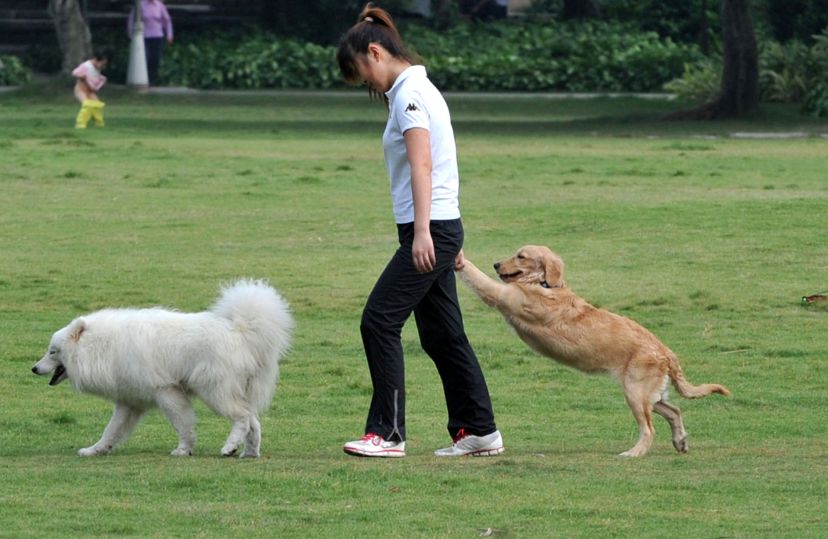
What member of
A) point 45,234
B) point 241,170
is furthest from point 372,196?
point 45,234

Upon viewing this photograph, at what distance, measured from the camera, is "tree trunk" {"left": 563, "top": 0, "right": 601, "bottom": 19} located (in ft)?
155

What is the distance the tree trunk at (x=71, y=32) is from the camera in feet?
121

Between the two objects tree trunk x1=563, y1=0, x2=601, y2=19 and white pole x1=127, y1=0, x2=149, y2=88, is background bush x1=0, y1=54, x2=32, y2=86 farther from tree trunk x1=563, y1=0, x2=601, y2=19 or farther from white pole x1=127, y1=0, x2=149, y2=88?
tree trunk x1=563, y1=0, x2=601, y2=19

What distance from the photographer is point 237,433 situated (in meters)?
8.15

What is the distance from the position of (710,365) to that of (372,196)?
926 centimetres

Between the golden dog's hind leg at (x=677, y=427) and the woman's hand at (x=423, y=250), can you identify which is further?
the golden dog's hind leg at (x=677, y=427)

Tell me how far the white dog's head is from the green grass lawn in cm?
41

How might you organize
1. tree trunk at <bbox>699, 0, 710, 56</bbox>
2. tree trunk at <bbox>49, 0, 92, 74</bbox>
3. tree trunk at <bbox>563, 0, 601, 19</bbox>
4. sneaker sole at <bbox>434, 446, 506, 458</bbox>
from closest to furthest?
sneaker sole at <bbox>434, 446, 506, 458</bbox> → tree trunk at <bbox>49, 0, 92, 74</bbox> → tree trunk at <bbox>699, 0, 710, 56</bbox> → tree trunk at <bbox>563, 0, 601, 19</bbox>

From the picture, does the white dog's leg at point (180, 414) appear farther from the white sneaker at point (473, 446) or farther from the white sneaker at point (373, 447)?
the white sneaker at point (473, 446)

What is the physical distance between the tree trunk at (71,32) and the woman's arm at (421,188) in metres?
30.9

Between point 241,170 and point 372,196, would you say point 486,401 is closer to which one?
point 372,196

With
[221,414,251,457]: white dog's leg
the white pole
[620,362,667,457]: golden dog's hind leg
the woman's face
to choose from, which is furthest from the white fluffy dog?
the white pole

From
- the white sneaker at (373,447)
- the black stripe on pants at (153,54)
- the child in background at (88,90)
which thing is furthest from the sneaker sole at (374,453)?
the black stripe on pants at (153,54)

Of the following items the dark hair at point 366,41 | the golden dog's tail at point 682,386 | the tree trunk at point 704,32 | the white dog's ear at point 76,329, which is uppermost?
the dark hair at point 366,41
